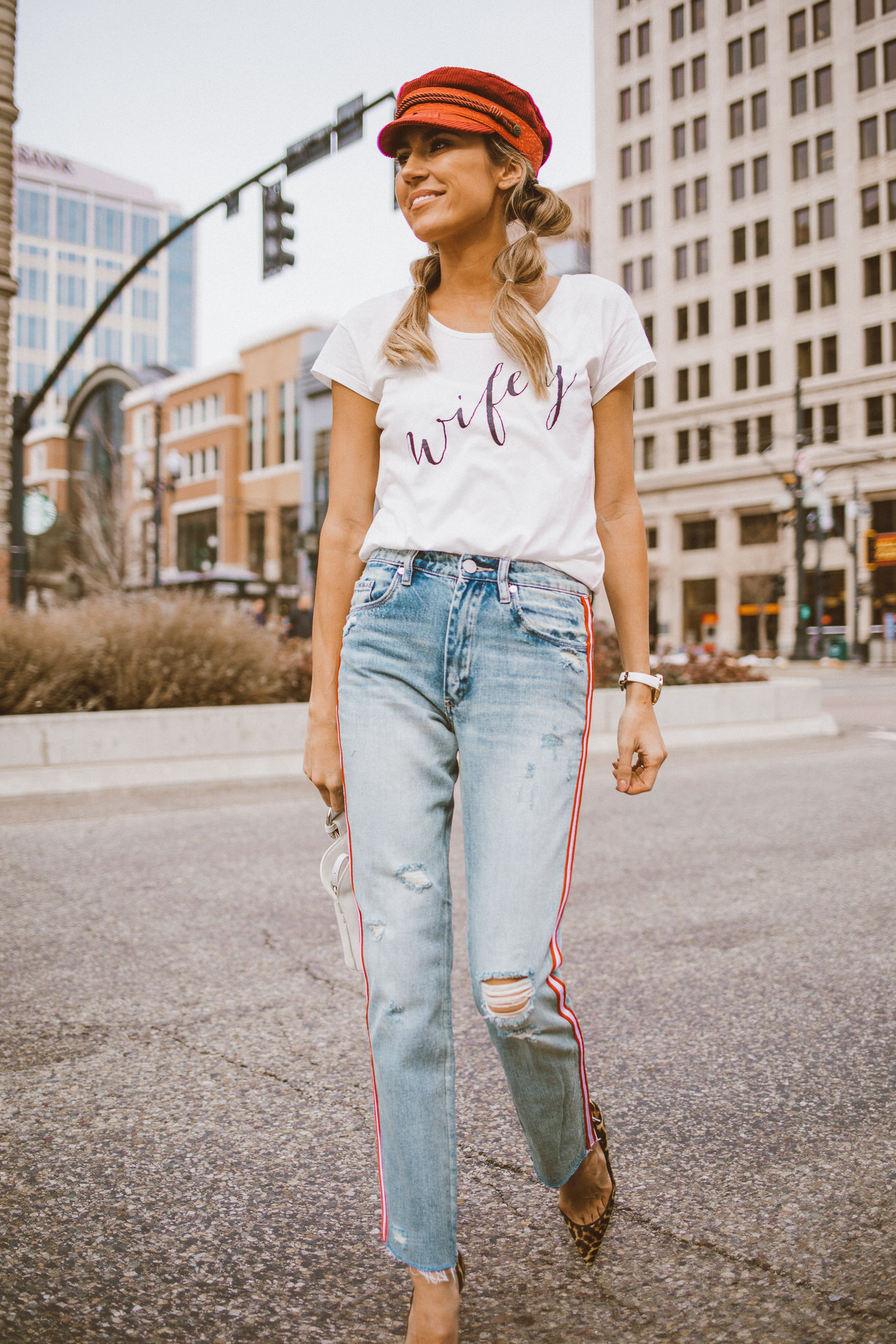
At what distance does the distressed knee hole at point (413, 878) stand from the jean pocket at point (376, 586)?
44 centimetres

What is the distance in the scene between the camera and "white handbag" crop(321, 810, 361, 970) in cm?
199

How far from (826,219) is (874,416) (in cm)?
1096

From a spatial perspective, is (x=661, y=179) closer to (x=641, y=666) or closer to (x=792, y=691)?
(x=792, y=691)

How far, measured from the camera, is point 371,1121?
2787 mm

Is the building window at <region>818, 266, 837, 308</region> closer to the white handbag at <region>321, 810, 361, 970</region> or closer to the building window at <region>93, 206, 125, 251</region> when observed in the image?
the white handbag at <region>321, 810, 361, 970</region>

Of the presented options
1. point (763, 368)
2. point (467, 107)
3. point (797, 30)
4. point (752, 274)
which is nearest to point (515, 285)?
point (467, 107)

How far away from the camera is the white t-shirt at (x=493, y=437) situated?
1.90m

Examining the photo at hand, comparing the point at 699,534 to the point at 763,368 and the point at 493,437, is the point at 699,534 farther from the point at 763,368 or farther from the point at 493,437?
the point at 493,437

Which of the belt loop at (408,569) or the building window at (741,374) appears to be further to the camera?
the building window at (741,374)

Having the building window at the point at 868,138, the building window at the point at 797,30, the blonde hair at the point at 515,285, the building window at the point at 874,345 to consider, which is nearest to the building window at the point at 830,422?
the building window at the point at 874,345

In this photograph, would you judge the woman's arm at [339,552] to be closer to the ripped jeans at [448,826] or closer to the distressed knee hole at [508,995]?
the ripped jeans at [448,826]

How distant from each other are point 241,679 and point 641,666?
29.2 ft

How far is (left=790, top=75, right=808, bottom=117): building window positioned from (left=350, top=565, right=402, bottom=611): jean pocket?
65.6m

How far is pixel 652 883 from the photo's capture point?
569 centimetres
